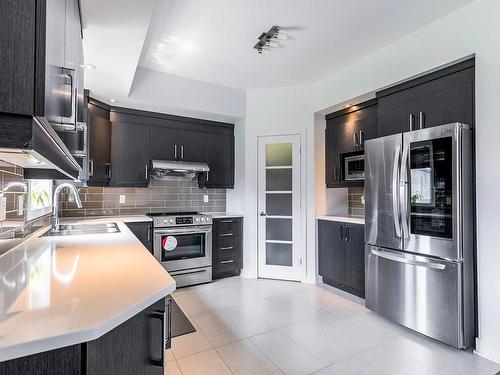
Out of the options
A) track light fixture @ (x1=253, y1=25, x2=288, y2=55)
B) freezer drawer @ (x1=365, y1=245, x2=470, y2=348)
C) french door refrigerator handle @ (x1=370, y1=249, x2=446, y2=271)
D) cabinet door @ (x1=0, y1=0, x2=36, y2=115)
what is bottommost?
freezer drawer @ (x1=365, y1=245, x2=470, y2=348)

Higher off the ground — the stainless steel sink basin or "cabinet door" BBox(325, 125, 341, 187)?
"cabinet door" BBox(325, 125, 341, 187)

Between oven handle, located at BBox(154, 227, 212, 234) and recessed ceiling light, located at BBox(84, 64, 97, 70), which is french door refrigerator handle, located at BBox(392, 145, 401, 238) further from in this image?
recessed ceiling light, located at BBox(84, 64, 97, 70)

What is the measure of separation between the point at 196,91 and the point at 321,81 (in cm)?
165

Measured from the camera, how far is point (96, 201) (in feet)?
12.0

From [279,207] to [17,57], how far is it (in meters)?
3.49

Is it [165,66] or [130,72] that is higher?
[165,66]

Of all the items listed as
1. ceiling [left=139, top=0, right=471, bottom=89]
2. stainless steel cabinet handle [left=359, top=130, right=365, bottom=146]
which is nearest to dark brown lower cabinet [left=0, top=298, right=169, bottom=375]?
ceiling [left=139, top=0, right=471, bottom=89]

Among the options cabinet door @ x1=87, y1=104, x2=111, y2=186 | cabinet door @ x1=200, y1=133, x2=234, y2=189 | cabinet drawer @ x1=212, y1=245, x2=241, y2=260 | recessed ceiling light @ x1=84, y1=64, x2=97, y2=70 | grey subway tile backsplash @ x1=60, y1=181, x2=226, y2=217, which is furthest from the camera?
cabinet door @ x1=200, y1=133, x2=234, y2=189

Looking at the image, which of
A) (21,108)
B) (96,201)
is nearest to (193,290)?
(96,201)

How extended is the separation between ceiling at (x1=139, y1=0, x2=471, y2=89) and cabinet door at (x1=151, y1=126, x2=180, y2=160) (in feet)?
2.57

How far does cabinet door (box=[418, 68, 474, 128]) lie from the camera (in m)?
2.27

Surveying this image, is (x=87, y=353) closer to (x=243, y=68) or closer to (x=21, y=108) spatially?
(x=21, y=108)

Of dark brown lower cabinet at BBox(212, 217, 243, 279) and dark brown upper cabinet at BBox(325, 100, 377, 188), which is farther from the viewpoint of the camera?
dark brown lower cabinet at BBox(212, 217, 243, 279)

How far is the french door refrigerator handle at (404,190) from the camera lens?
96.7 inches
